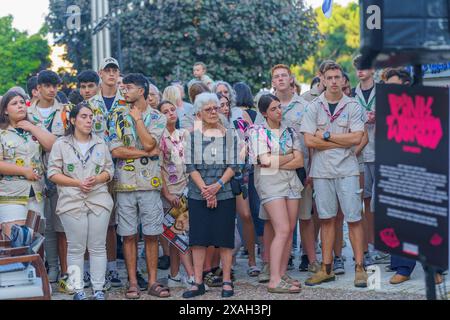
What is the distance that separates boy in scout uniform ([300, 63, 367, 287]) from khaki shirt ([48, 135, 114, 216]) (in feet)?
6.67

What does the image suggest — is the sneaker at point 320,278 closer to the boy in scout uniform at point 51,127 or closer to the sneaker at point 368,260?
the sneaker at point 368,260

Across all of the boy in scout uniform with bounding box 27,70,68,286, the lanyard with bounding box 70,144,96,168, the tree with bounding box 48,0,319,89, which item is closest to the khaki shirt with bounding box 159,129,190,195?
the lanyard with bounding box 70,144,96,168

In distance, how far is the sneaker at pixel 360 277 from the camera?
8828mm

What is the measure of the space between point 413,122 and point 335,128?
3.40 meters

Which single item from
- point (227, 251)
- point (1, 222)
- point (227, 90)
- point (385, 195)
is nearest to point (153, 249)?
point (227, 251)

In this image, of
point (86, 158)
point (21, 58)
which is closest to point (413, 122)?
point (86, 158)

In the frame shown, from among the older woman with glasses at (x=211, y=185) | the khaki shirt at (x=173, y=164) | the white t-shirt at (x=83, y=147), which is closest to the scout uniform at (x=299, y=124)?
the older woman with glasses at (x=211, y=185)

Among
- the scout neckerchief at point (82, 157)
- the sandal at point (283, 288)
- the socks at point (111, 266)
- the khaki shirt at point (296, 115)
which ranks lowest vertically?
the sandal at point (283, 288)

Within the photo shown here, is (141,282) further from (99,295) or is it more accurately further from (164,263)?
(164,263)

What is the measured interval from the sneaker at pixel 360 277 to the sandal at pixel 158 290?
1821 mm

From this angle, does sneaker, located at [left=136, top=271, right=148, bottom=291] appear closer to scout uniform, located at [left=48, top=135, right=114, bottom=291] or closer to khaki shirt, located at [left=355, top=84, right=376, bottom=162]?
scout uniform, located at [left=48, top=135, right=114, bottom=291]

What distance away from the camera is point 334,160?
894cm

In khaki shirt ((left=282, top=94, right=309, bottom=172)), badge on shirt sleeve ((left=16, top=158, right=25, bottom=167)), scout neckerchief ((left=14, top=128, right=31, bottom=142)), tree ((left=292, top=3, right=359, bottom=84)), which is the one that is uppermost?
tree ((left=292, top=3, right=359, bottom=84))

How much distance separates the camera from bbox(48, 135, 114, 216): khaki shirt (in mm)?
8562
